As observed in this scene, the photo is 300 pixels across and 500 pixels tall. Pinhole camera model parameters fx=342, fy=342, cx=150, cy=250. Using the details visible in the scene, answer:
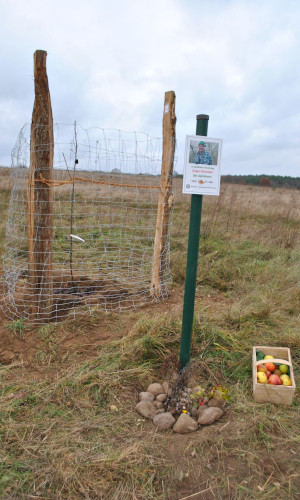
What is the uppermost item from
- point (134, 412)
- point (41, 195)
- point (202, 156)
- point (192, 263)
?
point (202, 156)

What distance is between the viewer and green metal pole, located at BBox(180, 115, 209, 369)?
7.81 ft

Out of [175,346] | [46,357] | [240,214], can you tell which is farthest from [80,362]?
[240,214]

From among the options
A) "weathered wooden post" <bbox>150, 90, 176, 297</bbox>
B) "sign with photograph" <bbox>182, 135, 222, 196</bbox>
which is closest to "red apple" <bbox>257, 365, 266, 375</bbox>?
"sign with photograph" <bbox>182, 135, 222, 196</bbox>

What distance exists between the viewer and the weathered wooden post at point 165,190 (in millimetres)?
4133

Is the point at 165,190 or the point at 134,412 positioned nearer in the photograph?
the point at 134,412

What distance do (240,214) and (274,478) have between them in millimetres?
7874

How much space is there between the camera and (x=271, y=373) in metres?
2.70

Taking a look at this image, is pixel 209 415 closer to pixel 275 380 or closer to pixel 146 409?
pixel 146 409

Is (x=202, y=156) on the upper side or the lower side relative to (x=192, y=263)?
upper

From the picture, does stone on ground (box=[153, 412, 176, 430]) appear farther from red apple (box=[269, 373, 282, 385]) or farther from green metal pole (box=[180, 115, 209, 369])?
red apple (box=[269, 373, 282, 385])

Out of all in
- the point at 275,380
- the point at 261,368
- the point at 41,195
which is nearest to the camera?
the point at 275,380

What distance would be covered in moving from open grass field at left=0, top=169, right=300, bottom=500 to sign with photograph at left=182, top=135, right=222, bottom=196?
141 cm

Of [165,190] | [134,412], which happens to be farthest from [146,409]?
[165,190]

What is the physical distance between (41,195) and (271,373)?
107 inches
